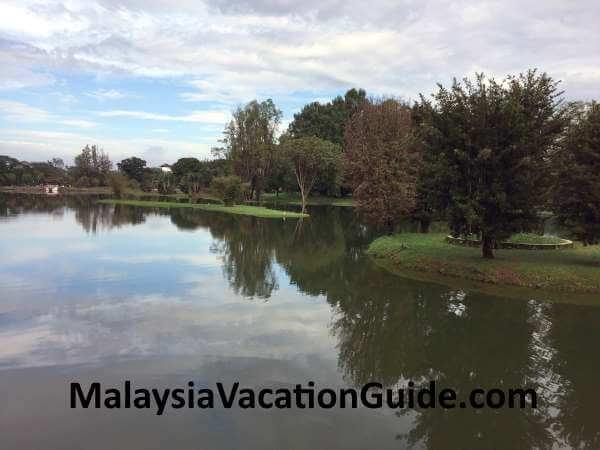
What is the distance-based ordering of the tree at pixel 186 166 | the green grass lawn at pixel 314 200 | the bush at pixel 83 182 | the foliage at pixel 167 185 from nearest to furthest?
the green grass lawn at pixel 314 200 → the foliage at pixel 167 185 → the tree at pixel 186 166 → the bush at pixel 83 182

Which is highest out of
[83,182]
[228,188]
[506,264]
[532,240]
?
[83,182]

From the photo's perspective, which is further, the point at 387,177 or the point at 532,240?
the point at 387,177

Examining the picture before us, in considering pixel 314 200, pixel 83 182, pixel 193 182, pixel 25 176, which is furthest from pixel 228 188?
pixel 25 176

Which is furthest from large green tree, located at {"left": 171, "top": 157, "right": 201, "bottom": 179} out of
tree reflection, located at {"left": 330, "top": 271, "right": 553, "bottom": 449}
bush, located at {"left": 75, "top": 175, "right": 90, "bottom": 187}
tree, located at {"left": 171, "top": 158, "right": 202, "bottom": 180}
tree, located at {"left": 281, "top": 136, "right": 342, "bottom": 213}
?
tree reflection, located at {"left": 330, "top": 271, "right": 553, "bottom": 449}

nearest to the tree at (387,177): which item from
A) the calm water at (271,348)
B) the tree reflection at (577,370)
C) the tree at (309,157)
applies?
the calm water at (271,348)

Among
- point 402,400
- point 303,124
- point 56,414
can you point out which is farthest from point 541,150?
point 303,124

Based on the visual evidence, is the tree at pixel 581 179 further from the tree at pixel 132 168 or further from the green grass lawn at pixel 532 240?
the tree at pixel 132 168

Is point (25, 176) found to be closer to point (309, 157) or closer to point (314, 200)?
point (314, 200)

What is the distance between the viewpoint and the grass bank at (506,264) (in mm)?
19328

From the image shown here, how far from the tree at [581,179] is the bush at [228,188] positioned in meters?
51.4

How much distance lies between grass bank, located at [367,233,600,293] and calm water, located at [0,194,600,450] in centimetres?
210

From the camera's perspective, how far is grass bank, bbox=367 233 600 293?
19.3m

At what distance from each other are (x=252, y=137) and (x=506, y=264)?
212ft

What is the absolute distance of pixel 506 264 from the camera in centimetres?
2131
